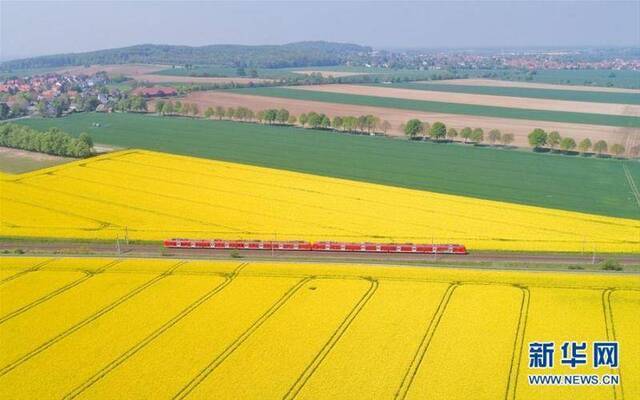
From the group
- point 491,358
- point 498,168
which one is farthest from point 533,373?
point 498,168

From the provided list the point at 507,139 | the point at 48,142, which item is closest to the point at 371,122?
Result: the point at 507,139

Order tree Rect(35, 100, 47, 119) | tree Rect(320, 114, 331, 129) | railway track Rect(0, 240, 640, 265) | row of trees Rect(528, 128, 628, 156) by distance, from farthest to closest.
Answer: tree Rect(35, 100, 47, 119) < tree Rect(320, 114, 331, 129) < row of trees Rect(528, 128, 628, 156) < railway track Rect(0, 240, 640, 265)

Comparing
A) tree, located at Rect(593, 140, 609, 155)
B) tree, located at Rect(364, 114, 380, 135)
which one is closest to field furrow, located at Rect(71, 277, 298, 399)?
tree, located at Rect(593, 140, 609, 155)

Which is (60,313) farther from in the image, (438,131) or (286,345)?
(438,131)

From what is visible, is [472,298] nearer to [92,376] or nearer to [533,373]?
[533,373]

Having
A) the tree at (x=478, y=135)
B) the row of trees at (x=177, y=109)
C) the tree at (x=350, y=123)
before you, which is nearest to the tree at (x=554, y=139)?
the tree at (x=478, y=135)

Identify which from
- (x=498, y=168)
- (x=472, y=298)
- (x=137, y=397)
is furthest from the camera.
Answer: (x=498, y=168)

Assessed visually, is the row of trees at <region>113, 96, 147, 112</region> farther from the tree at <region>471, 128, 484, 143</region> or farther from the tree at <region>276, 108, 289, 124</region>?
the tree at <region>471, 128, 484, 143</region>
